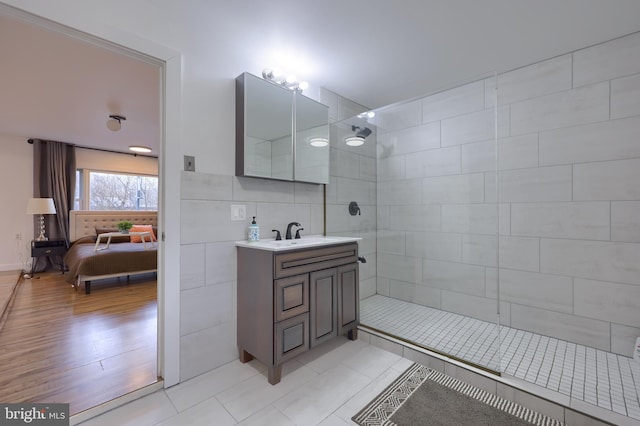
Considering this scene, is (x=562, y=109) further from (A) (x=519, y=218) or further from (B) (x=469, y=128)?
(A) (x=519, y=218)

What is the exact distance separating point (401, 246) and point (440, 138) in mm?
1256

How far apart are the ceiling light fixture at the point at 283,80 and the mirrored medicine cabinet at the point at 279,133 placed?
0.16 ft

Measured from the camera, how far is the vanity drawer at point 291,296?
1.72 meters

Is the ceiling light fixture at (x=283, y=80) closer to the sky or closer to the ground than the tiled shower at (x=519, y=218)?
closer to the sky

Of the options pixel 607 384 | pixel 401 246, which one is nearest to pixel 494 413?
pixel 607 384

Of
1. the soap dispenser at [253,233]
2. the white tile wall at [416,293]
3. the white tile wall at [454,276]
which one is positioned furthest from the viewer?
the white tile wall at [416,293]

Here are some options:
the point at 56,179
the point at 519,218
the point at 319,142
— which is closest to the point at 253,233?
the point at 319,142

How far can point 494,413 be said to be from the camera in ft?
4.85

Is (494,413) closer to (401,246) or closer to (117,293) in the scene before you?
(401,246)

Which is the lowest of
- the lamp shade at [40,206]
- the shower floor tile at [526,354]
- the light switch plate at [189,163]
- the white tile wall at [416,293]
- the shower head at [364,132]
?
the shower floor tile at [526,354]

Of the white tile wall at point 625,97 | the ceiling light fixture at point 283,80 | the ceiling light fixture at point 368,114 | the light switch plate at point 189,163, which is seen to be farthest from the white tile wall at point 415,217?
the light switch plate at point 189,163

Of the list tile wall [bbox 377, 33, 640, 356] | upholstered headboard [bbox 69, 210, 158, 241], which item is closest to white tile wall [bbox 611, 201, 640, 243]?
tile wall [bbox 377, 33, 640, 356]

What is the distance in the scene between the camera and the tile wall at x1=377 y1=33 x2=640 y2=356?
2.02 m

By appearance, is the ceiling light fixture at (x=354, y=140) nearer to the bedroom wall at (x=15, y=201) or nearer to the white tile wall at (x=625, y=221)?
the white tile wall at (x=625, y=221)
